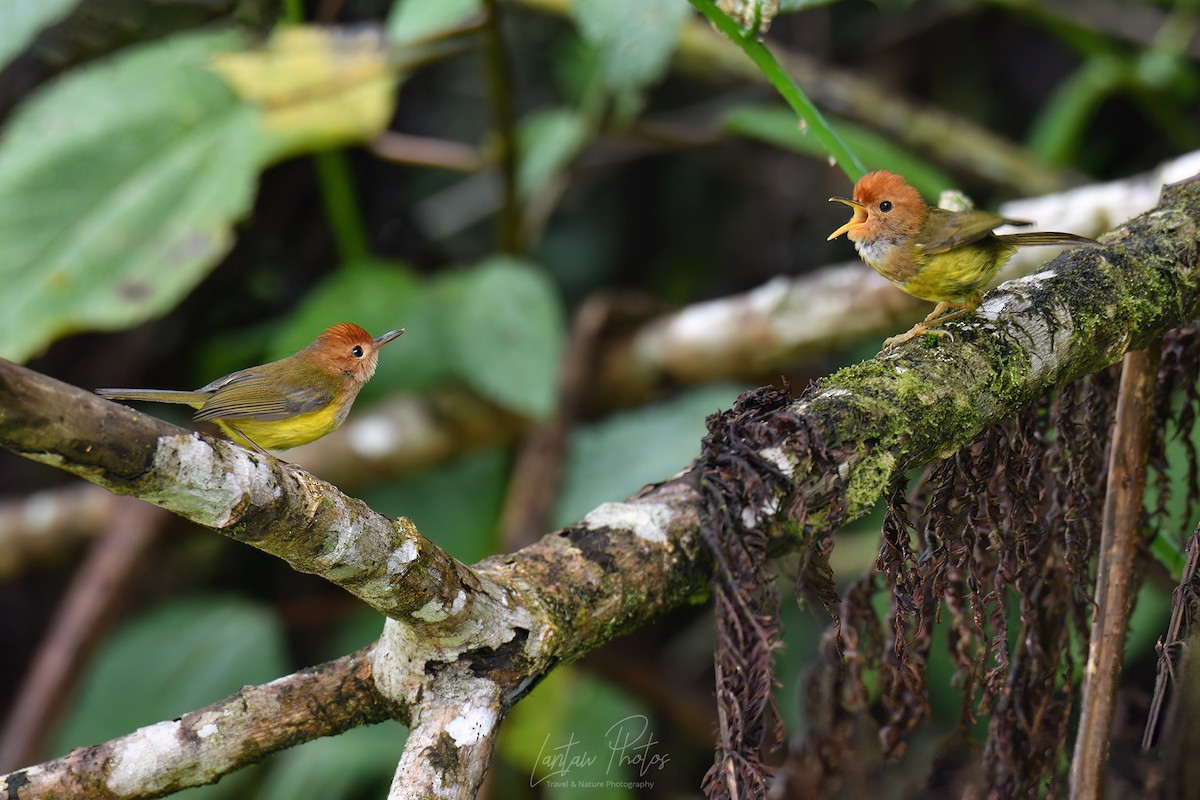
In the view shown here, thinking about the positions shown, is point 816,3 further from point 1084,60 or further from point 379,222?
point 1084,60

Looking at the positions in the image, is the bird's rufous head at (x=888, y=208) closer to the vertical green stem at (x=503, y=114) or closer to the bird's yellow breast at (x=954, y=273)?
the bird's yellow breast at (x=954, y=273)

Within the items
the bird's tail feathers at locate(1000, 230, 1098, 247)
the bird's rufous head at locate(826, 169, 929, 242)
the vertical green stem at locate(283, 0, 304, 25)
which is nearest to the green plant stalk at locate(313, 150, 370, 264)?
the vertical green stem at locate(283, 0, 304, 25)

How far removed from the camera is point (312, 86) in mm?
3684

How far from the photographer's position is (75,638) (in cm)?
371

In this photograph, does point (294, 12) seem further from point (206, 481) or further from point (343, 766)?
point (206, 481)

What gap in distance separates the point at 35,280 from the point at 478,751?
251 cm

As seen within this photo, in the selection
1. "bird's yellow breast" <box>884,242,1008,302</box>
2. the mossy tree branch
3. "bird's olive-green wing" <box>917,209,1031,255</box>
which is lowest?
the mossy tree branch

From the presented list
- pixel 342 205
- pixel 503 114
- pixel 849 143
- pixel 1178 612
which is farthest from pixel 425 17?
pixel 1178 612

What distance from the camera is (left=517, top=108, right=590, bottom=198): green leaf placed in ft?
13.1

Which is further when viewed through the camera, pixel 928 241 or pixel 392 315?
pixel 392 315

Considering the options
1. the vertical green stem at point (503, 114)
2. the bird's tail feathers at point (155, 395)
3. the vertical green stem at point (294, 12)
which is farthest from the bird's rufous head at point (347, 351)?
the vertical green stem at point (294, 12)

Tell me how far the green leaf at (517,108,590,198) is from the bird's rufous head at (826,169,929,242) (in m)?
2.09

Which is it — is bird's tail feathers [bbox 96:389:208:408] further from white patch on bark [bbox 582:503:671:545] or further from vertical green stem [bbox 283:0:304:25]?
vertical green stem [bbox 283:0:304:25]

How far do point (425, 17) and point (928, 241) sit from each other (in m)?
2.08
